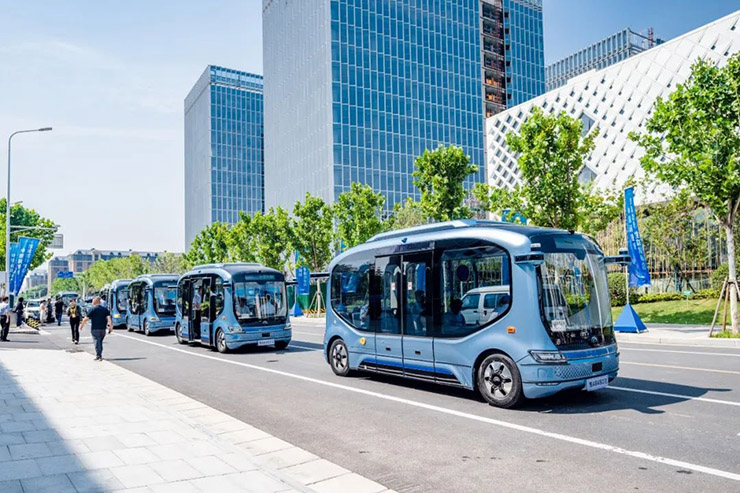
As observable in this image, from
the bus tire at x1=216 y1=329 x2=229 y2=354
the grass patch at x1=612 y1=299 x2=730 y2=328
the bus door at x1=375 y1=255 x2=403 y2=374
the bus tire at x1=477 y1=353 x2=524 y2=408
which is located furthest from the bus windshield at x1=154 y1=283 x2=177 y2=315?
the bus tire at x1=477 y1=353 x2=524 y2=408

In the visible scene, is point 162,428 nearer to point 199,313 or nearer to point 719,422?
point 719,422

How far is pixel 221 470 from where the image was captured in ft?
18.8

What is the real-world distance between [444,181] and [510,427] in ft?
75.6

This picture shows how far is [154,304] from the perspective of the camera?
90.7ft

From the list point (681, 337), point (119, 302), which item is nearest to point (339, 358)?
point (681, 337)

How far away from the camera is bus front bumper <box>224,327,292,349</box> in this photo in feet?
57.0

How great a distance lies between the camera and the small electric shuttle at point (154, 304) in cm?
2722

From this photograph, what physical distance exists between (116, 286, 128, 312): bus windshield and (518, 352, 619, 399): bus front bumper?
95.8 feet

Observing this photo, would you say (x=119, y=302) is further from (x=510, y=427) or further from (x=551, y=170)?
(x=510, y=427)

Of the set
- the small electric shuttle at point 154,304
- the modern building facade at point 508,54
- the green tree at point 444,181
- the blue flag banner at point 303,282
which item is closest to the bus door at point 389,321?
the small electric shuttle at point 154,304

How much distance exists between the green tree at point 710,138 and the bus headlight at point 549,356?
42.2 ft

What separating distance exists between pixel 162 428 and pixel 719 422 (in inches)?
281

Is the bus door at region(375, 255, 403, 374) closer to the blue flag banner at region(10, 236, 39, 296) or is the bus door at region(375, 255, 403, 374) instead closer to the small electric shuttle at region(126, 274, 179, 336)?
the small electric shuttle at region(126, 274, 179, 336)

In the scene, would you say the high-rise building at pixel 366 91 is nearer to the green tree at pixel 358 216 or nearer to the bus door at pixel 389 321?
the green tree at pixel 358 216
